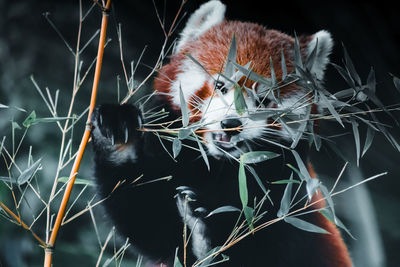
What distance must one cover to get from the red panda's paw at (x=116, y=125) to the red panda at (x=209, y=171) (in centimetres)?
6

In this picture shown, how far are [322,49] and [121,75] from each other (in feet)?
2.46

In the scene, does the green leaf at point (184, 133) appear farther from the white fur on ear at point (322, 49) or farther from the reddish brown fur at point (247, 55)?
the white fur on ear at point (322, 49)

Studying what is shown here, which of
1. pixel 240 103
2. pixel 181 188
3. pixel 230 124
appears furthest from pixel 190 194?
pixel 240 103

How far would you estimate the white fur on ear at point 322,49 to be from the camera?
1.47 m

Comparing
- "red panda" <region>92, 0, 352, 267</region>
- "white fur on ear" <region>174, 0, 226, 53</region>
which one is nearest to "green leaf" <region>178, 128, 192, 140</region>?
"red panda" <region>92, 0, 352, 267</region>

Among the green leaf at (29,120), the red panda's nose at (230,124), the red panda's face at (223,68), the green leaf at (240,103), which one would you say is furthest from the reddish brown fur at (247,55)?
the green leaf at (29,120)

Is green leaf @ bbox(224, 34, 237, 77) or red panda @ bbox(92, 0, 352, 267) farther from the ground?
green leaf @ bbox(224, 34, 237, 77)

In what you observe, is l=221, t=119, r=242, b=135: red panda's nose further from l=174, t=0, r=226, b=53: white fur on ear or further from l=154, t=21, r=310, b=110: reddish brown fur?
l=174, t=0, r=226, b=53: white fur on ear

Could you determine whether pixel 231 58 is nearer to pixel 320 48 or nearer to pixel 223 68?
pixel 223 68

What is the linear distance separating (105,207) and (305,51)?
911mm

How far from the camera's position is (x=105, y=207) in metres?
1.39

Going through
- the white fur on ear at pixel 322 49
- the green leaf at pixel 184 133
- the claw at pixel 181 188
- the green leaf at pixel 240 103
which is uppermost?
the white fur on ear at pixel 322 49

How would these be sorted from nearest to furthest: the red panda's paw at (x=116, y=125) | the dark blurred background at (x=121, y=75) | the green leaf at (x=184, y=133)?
the green leaf at (x=184, y=133) < the red panda's paw at (x=116, y=125) < the dark blurred background at (x=121, y=75)

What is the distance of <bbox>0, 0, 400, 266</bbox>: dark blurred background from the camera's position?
141 centimetres
